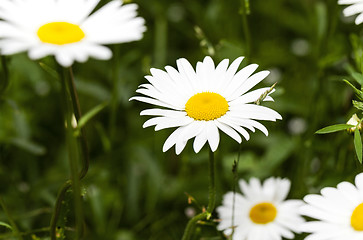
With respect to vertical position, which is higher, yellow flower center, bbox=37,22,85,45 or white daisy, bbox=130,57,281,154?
yellow flower center, bbox=37,22,85,45

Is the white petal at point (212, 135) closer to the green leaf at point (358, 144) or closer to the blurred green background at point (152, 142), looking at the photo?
the green leaf at point (358, 144)

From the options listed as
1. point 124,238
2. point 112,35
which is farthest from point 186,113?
point 124,238

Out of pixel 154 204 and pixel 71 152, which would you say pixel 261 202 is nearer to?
pixel 154 204

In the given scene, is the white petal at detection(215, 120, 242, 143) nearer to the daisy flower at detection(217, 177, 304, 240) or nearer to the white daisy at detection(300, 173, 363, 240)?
the white daisy at detection(300, 173, 363, 240)

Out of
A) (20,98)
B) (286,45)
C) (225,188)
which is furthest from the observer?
(286,45)

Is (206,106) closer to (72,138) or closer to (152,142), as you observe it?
(72,138)

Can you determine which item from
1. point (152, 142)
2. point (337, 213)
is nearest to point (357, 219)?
point (337, 213)

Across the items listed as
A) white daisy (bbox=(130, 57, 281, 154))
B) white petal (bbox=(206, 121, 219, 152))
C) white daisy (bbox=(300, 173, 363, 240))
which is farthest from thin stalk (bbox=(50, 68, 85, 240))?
white daisy (bbox=(300, 173, 363, 240))
